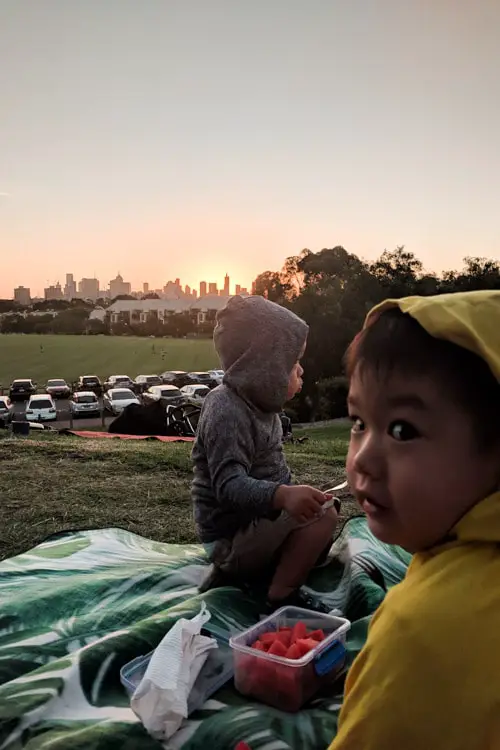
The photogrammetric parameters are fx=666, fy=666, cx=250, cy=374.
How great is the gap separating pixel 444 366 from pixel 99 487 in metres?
4.45

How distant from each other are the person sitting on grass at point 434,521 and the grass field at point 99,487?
121 inches

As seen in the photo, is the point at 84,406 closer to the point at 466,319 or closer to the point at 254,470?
the point at 254,470

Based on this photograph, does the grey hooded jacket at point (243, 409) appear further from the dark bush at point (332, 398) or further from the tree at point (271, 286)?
the tree at point (271, 286)

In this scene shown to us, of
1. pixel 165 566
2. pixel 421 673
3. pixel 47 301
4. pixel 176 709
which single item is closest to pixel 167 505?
pixel 165 566

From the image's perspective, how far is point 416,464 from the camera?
106cm

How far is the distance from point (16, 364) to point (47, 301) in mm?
19075

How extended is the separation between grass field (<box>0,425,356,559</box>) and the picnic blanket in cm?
30

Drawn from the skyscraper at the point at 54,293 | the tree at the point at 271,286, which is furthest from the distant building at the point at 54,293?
the tree at the point at 271,286

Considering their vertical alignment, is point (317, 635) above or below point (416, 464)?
below

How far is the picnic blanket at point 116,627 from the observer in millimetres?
1848

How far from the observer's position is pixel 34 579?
10.2ft

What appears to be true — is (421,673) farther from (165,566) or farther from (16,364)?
(16,364)

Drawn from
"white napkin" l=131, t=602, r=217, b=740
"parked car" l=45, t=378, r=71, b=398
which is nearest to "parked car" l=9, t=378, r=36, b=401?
"parked car" l=45, t=378, r=71, b=398

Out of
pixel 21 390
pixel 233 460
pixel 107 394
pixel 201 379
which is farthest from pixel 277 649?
pixel 201 379
